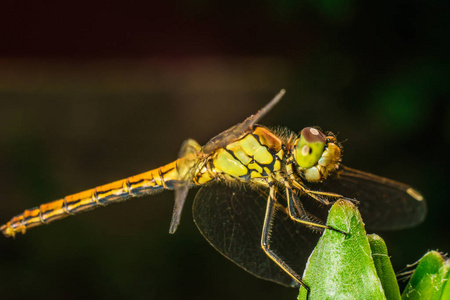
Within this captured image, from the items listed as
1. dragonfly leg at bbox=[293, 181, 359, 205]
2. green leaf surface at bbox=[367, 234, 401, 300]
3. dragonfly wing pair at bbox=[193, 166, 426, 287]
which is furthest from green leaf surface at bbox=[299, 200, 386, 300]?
dragonfly wing pair at bbox=[193, 166, 426, 287]

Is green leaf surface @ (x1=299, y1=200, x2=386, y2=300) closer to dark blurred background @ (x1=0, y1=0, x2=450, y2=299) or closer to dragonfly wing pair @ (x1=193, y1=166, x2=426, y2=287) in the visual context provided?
dragonfly wing pair @ (x1=193, y1=166, x2=426, y2=287)

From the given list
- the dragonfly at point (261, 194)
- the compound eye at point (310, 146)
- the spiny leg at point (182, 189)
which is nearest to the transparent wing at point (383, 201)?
the dragonfly at point (261, 194)

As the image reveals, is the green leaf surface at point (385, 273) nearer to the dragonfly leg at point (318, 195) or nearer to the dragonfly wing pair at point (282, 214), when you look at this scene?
the dragonfly leg at point (318, 195)

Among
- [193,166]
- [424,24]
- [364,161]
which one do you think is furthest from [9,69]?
[424,24]

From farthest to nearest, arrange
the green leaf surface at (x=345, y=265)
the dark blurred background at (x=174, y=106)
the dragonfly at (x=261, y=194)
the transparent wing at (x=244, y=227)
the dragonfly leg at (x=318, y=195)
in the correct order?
the dark blurred background at (x=174, y=106)
the transparent wing at (x=244, y=227)
the dragonfly at (x=261, y=194)
the dragonfly leg at (x=318, y=195)
the green leaf surface at (x=345, y=265)

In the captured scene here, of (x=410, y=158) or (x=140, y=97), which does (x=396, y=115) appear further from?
(x=140, y=97)

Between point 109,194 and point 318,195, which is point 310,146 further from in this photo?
point 109,194
